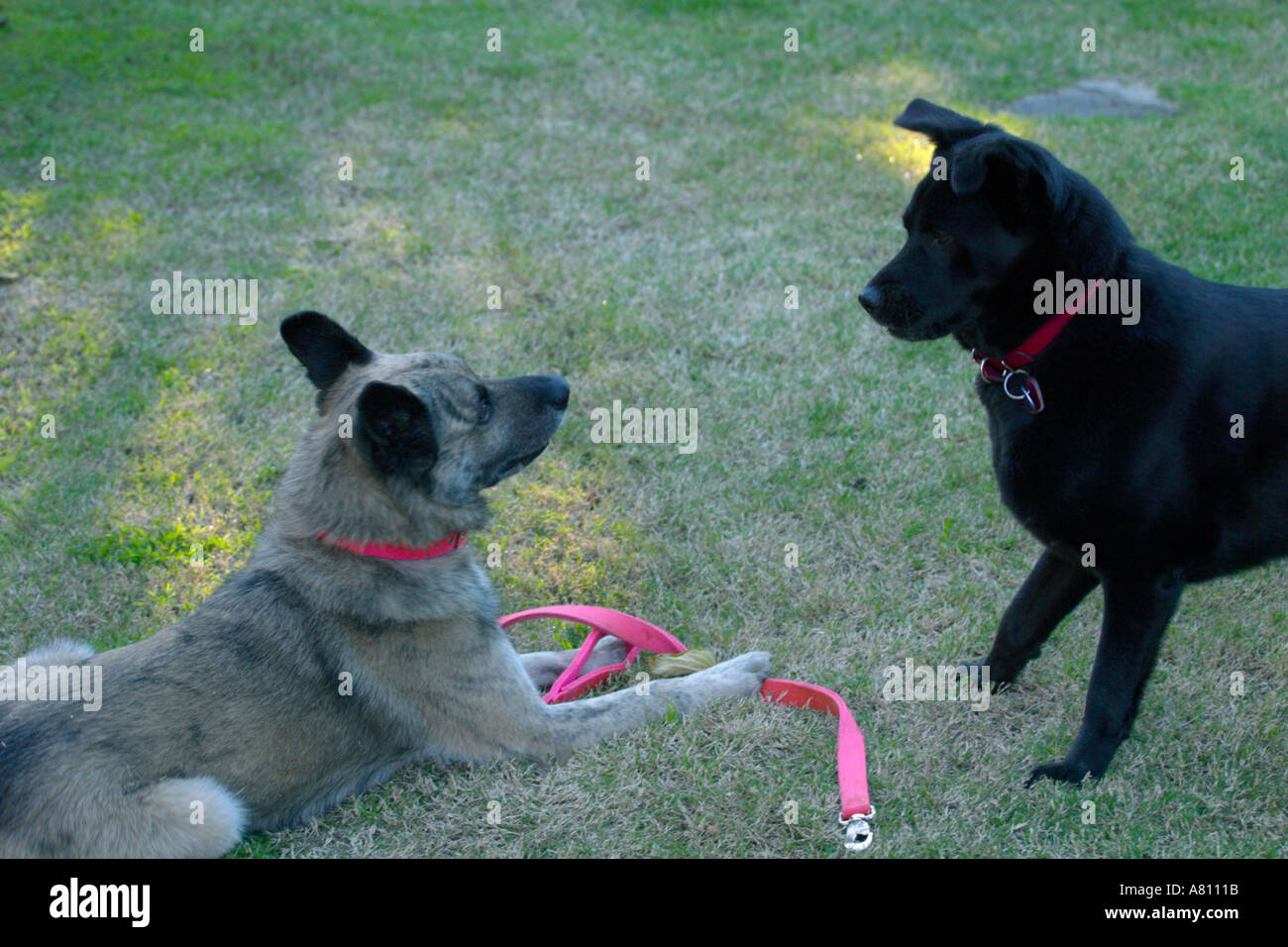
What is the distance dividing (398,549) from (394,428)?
43 centimetres

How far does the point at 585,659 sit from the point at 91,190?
6.17 m

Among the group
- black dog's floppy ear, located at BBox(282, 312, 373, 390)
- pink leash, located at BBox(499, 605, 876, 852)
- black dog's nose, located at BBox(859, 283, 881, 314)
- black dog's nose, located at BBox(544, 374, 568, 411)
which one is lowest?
pink leash, located at BBox(499, 605, 876, 852)

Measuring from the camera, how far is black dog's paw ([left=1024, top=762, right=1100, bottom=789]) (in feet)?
10.9

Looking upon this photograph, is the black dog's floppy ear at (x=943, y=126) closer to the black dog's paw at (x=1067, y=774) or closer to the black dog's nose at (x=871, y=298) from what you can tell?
the black dog's nose at (x=871, y=298)

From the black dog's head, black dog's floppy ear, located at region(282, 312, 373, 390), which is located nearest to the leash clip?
the black dog's head

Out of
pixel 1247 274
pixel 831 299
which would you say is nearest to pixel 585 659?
pixel 831 299

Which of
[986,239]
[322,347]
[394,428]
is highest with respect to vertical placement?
[986,239]

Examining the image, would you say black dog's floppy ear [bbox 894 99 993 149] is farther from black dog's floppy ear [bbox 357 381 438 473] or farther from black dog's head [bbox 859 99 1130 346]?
black dog's floppy ear [bbox 357 381 438 473]

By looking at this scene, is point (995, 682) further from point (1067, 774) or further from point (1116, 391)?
point (1116, 391)

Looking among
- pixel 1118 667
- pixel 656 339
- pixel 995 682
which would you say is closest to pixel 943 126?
pixel 1118 667

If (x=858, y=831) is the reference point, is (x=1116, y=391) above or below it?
above

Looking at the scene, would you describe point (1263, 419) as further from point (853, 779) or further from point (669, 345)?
point (669, 345)

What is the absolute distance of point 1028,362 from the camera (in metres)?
3.16

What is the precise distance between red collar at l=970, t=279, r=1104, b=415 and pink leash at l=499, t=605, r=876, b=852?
1.23m
